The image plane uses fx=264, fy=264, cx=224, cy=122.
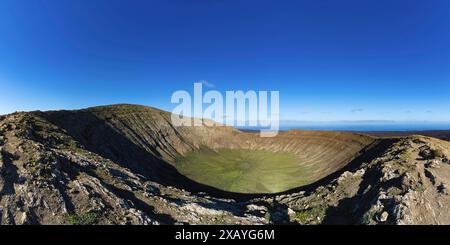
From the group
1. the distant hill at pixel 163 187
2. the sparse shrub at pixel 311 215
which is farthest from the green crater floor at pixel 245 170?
the sparse shrub at pixel 311 215

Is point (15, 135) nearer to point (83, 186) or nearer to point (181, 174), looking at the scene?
point (83, 186)

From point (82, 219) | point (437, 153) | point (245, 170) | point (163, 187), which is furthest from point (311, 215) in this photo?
point (245, 170)

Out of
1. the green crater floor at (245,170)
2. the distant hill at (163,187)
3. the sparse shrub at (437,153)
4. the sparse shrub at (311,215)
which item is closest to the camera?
the distant hill at (163,187)

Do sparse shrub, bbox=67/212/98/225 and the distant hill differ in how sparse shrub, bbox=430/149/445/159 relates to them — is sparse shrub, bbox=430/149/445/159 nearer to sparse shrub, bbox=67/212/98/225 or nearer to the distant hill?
the distant hill

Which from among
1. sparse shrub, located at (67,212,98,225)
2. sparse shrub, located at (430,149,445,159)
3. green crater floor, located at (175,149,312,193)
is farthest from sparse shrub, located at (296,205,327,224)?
green crater floor, located at (175,149,312,193)

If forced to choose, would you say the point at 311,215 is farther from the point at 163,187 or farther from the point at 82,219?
the point at 82,219

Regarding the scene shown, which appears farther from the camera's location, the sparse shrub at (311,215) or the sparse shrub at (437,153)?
the sparse shrub at (437,153)

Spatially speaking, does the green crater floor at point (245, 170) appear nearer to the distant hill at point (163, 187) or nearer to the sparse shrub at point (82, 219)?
the distant hill at point (163, 187)
